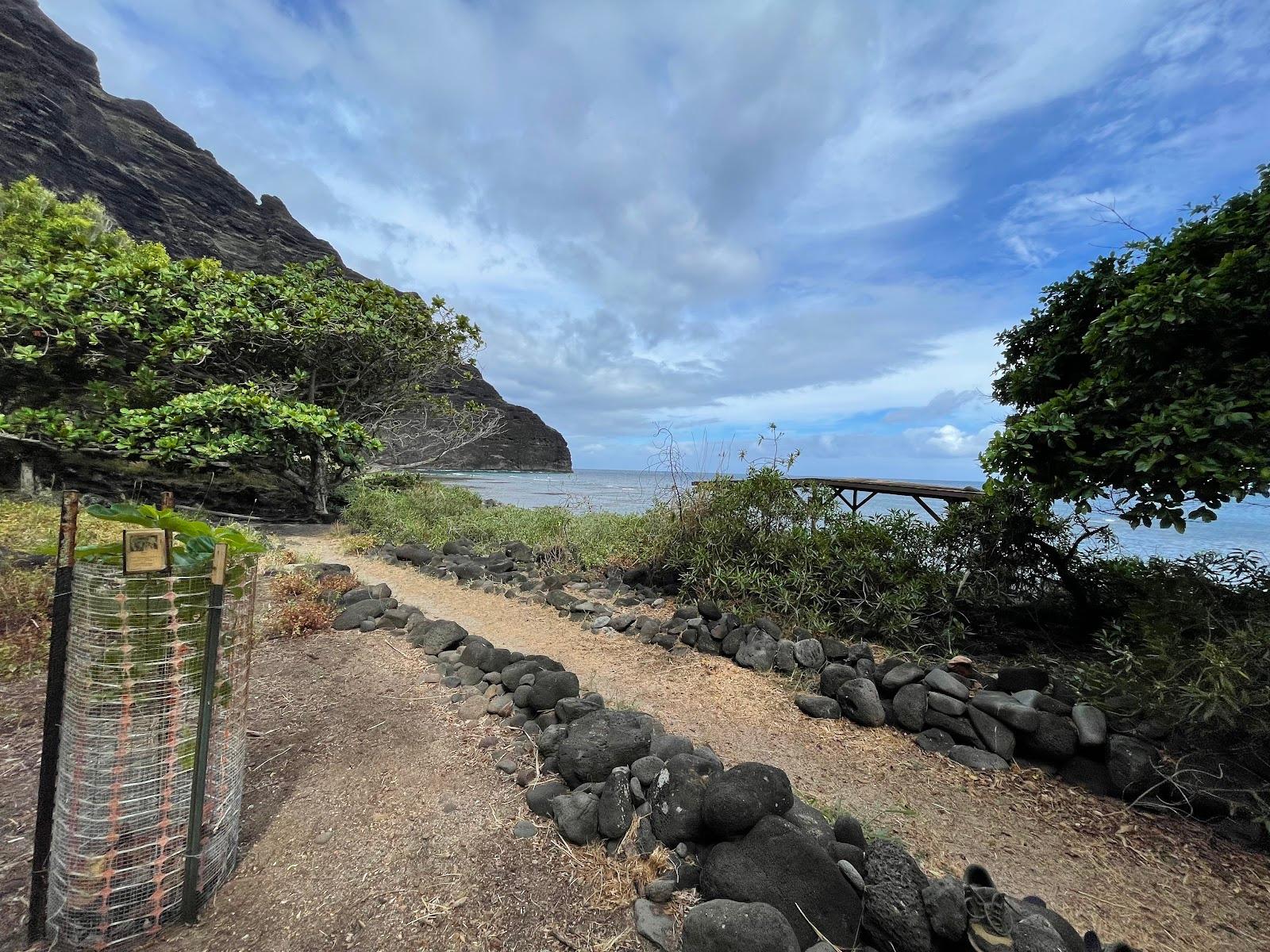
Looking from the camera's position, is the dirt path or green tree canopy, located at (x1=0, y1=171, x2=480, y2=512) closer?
the dirt path

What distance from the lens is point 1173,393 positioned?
2.97 metres

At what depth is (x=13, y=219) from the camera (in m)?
10.7

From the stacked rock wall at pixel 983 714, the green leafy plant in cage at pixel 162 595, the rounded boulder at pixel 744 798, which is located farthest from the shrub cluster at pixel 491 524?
the green leafy plant in cage at pixel 162 595

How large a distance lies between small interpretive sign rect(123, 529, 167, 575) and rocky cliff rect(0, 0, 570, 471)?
523 inches

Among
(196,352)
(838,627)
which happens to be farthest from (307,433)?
(838,627)

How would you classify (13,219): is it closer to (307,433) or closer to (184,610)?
(307,433)

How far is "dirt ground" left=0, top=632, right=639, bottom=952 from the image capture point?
5.47 ft

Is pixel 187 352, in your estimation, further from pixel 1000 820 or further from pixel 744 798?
pixel 1000 820

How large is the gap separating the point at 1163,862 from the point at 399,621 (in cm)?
532

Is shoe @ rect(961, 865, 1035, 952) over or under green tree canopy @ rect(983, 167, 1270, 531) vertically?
under

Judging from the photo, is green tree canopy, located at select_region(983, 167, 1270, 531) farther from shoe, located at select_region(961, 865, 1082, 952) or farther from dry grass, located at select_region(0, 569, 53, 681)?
Answer: dry grass, located at select_region(0, 569, 53, 681)

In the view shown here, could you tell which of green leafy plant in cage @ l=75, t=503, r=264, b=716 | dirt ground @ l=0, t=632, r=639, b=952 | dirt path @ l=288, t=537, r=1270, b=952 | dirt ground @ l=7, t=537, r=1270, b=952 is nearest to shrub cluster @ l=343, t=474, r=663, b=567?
dirt path @ l=288, t=537, r=1270, b=952

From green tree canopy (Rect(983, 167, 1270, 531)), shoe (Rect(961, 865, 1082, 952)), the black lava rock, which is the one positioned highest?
green tree canopy (Rect(983, 167, 1270, 531))

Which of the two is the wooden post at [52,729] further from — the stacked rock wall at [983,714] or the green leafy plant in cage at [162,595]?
the stacked rock wall at [983,714]
